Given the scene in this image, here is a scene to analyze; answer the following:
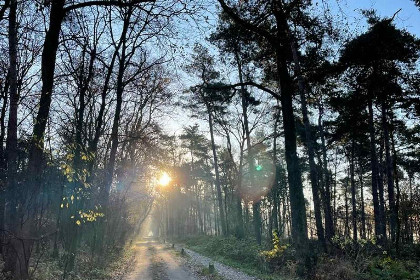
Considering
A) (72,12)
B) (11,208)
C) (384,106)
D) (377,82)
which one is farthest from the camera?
(384,106)

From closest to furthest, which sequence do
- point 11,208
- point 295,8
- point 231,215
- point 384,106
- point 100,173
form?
point 11,208 → point 295,8 → point 100,173 → point 384,106 → point 231,215

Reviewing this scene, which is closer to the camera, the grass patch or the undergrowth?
the undergrowth

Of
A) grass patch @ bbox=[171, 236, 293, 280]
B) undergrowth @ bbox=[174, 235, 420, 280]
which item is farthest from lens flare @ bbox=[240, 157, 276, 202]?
undergrowth @ bbox=[174, 235, 420, 280]

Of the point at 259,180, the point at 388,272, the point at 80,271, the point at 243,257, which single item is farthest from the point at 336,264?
the point at 259,180

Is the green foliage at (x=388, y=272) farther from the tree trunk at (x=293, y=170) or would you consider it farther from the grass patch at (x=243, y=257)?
the grass patch at (x=243, y=257)

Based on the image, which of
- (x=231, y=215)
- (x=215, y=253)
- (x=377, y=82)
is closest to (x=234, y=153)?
(x=215, y=253)

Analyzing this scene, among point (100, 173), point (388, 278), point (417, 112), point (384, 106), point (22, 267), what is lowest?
point (388, 278)

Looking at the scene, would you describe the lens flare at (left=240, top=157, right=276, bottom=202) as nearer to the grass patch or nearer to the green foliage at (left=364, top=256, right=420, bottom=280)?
the grass patch

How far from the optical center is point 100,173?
1580 centimetres

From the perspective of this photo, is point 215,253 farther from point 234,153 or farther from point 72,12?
point 72,12

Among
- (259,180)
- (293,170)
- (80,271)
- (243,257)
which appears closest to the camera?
(293,170)

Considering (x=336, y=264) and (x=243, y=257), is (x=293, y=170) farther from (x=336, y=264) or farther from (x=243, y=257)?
(x=243, y=257)

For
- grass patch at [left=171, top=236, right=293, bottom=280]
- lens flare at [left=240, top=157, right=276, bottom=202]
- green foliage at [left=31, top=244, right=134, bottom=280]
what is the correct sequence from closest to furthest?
green foliage at [left=31, top=244, right=134, bottom=280] → grass patch at [left=171, top=236, right=293, bottom=280] → lens flare at [left=240, top=157, right=276, bottom=202]

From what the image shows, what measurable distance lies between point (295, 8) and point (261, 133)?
67.1 ft
